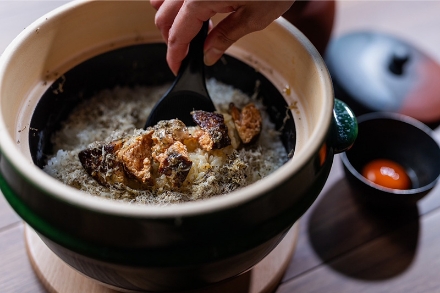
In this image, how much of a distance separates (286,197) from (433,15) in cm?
102

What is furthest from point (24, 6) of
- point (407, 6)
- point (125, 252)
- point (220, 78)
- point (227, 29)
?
point (407, 6)

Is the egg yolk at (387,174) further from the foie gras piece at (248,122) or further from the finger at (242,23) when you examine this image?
the finger at (242,23)

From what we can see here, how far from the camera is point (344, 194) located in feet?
2.92

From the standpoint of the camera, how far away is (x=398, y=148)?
93cm

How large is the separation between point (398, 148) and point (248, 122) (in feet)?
1.21

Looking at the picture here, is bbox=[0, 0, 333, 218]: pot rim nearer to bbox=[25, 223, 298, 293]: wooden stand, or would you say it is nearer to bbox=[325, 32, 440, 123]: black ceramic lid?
bbox=[25, 223, 298, 293]: wooden stand

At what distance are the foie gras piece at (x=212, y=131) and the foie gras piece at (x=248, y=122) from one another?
1.9 inches

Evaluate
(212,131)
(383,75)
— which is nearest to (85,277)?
(212,131)

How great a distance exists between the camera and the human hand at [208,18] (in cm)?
61

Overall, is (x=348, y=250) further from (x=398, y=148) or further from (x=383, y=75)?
(x=383, y=75)

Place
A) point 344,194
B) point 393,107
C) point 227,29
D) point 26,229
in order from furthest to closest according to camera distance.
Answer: point 393,107
point 344,194
point 26,229
point 227,29

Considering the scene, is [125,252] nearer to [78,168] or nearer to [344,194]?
[78,168]

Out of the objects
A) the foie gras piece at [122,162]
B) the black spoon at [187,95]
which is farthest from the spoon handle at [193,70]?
the foie gras piece at [122,162]

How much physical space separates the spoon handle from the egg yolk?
39 cm
